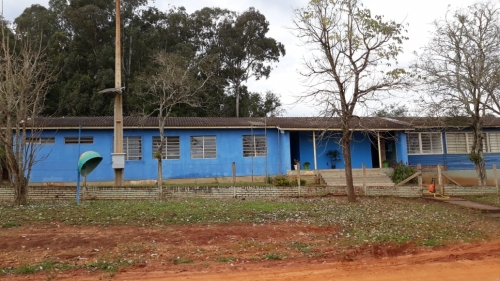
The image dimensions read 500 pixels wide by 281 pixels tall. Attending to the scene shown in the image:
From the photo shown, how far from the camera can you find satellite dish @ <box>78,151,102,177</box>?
1323 centimetres

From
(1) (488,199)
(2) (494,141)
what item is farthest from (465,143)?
(1) (488,199)

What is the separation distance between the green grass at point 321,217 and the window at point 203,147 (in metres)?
10.5

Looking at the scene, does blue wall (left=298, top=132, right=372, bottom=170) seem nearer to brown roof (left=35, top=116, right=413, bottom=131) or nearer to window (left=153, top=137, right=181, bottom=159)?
brown roof (left=35, top=116, right=413, bottom=131)

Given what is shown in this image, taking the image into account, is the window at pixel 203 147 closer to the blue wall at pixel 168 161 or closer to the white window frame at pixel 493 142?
the blue wall at pixel 168 161

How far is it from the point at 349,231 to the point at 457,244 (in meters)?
2.38

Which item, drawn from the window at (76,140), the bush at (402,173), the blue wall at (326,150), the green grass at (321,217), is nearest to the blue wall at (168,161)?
the window at (76,140)

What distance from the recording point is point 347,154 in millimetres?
14781

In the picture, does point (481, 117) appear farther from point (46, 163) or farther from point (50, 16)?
point (50, 16)

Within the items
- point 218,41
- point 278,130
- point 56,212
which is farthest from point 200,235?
point 218,41

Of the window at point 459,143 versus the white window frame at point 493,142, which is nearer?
the window at point 459,143

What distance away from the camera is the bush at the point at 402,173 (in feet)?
75.7

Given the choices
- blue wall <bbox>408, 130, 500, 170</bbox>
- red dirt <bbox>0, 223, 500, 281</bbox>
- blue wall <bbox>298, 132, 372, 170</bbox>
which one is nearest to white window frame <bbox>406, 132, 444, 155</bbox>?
blue wall <bbox>408, 130, 500, 170</bbox>

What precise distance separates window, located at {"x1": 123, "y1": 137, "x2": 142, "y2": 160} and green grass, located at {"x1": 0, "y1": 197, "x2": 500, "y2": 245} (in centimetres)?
1065

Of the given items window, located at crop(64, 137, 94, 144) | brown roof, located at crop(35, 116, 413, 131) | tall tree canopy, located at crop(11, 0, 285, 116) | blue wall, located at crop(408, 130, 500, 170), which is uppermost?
tall tree canopy, located at crop(11, 0, 285, 116)
